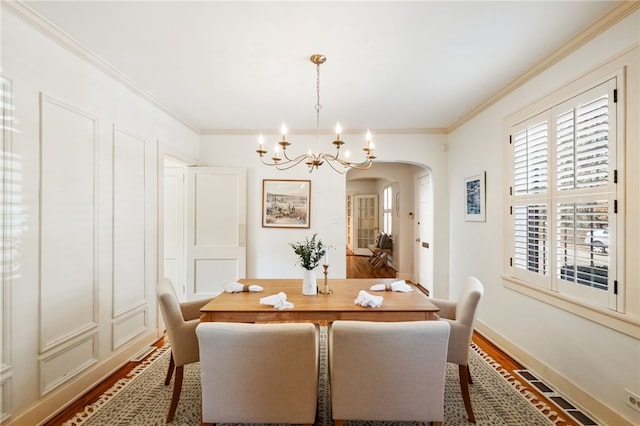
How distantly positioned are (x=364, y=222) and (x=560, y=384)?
734cm

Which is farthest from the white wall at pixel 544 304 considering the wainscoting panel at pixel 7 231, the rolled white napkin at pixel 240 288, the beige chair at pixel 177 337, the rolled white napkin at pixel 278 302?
the wainscoting panel at pixel 7 231

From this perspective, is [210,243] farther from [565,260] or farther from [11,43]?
[565,260]

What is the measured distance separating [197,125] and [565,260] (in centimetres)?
442

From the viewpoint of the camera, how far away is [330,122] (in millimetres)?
3818

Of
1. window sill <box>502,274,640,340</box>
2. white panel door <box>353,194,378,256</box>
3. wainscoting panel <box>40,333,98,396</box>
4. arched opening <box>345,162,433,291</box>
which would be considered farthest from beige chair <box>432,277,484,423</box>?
white panel door <box>353,194,378,256</box>

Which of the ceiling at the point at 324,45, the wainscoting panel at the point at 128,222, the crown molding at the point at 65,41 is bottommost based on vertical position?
the wainscoting panel at the point at 128,222

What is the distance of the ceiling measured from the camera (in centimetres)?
171

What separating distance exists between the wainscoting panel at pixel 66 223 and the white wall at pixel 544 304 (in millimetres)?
3674

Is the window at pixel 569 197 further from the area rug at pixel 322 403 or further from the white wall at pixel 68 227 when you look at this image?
the white wall at pixel 68 227

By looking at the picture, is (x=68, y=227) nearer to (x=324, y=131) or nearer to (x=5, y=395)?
(x=5, y=395)

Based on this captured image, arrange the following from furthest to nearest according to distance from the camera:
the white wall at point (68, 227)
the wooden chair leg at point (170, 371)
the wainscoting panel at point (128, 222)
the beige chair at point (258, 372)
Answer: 1. the wainscoting panel at point (128, 222)
2. the wooden chair leg at point (170, 371)
3. the white wall at point (68, 227)
4. the beige chair at point (258, 372)

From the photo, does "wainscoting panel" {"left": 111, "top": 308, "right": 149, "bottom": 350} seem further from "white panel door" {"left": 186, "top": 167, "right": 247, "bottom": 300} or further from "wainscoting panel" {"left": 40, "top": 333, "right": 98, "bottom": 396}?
"white panel door" {"left": 186, "top": 167, "right": 247, "bottom": 300}

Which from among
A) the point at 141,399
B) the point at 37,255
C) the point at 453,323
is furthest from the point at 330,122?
the point at 141,399

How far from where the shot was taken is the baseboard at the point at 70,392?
1.75 meters
